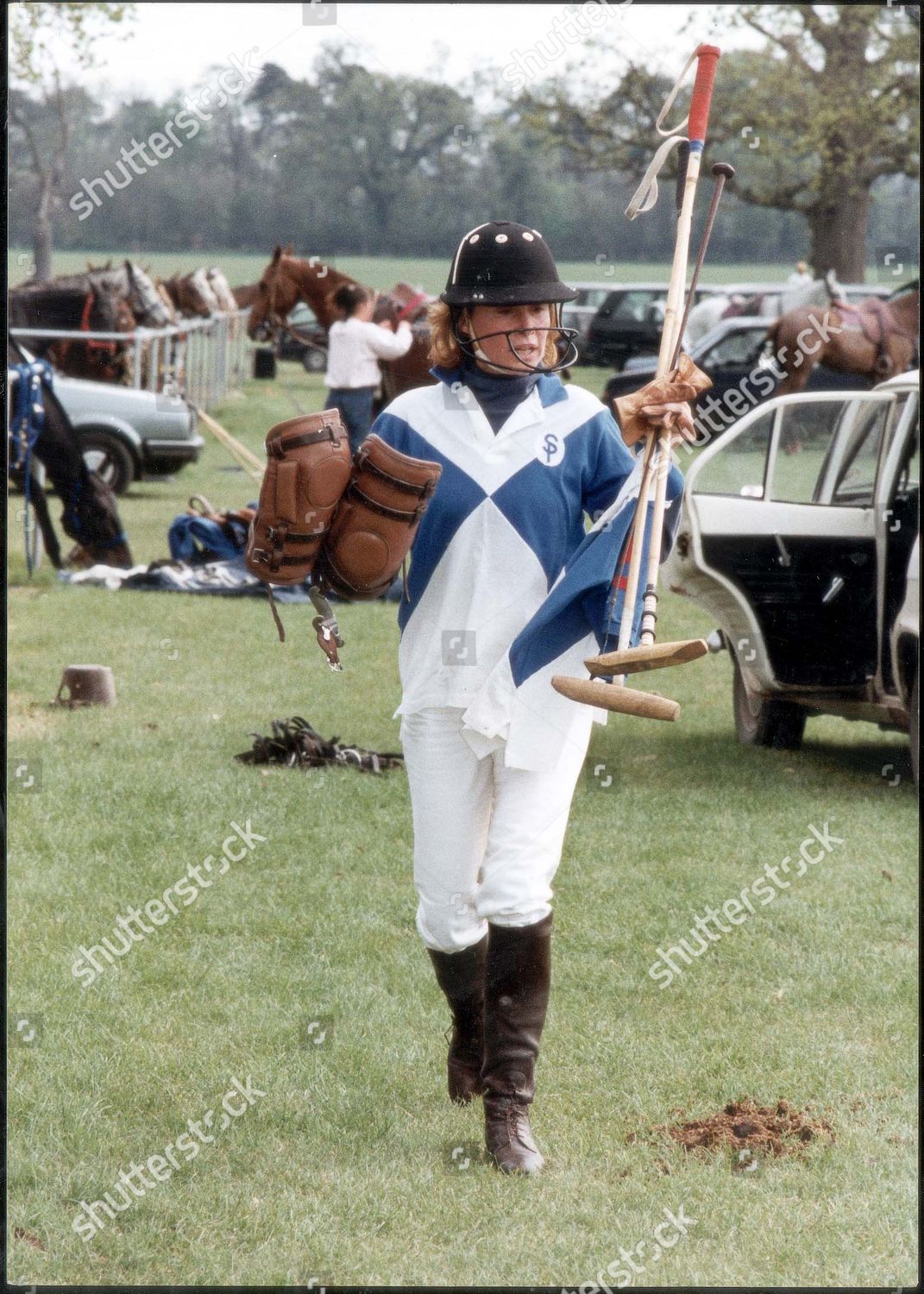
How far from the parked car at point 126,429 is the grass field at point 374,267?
8.24 meters

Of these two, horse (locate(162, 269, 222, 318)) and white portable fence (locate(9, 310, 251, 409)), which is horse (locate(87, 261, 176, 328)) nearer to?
white portable fence (locate(9, 310, 251, 409))

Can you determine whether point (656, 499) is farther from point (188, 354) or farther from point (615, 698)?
point (188, 354)

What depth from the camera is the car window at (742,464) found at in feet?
26.6

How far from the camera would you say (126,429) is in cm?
1727

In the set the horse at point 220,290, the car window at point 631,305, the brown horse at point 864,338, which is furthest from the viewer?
the car window at point 631,305

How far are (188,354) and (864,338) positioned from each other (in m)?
8.89

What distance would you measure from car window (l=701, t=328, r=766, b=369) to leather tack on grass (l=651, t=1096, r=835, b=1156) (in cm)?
2107

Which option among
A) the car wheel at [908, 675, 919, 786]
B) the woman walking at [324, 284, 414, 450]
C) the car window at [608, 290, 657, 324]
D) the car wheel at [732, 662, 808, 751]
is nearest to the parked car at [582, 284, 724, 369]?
the car window at [608, 290, 657, 324]

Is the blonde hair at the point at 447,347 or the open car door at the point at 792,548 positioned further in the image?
the open car door at the point at 792,548

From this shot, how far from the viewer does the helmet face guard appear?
402 centimetres

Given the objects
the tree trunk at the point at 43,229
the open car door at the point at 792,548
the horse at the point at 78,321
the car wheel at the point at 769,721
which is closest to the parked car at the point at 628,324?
the tree trunk at the point at 43,229

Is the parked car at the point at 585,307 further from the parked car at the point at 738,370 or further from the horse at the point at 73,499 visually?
the horse at the point at 73,499

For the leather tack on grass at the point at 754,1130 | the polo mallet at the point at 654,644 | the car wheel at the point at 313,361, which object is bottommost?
the car wheel at the point at 313,361

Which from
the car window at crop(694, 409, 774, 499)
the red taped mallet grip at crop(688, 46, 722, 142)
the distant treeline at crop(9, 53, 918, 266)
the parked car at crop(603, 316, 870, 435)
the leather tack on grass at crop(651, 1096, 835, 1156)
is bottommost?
the leather tack on grass at crop(651, 1096, 835, 1156)
